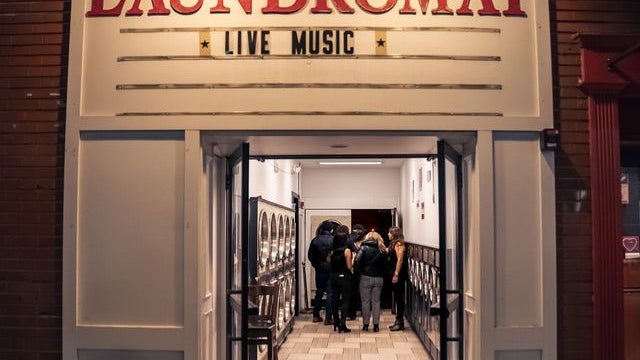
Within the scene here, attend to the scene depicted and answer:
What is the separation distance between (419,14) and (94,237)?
2.68m

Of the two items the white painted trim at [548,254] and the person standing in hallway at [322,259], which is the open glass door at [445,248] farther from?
the person standing in hallway at [322,259]

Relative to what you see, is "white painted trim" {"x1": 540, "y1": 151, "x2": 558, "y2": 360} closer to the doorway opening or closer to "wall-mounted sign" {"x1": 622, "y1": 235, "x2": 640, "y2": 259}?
the doorway opening

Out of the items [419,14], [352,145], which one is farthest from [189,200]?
[419,14]

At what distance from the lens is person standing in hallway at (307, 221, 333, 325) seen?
10617 mm

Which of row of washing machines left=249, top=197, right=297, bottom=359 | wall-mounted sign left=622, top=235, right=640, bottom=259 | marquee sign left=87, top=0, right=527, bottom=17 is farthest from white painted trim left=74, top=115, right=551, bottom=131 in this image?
row of washing machines left=249, top=197, right=297, bottom=359

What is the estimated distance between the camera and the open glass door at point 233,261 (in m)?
4.85

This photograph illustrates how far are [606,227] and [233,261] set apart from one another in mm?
2826

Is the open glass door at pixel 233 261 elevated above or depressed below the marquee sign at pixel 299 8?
below

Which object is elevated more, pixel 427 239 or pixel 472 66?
pixel 472 66

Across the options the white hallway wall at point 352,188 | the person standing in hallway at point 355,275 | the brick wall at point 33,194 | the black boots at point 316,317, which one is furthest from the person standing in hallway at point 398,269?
the brick wall at point 33,194

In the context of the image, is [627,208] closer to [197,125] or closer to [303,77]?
[303,77]

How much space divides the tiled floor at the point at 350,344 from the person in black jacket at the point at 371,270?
1.45ft

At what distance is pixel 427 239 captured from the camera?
9.62 metres

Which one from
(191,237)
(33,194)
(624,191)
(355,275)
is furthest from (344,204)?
(33,194)
